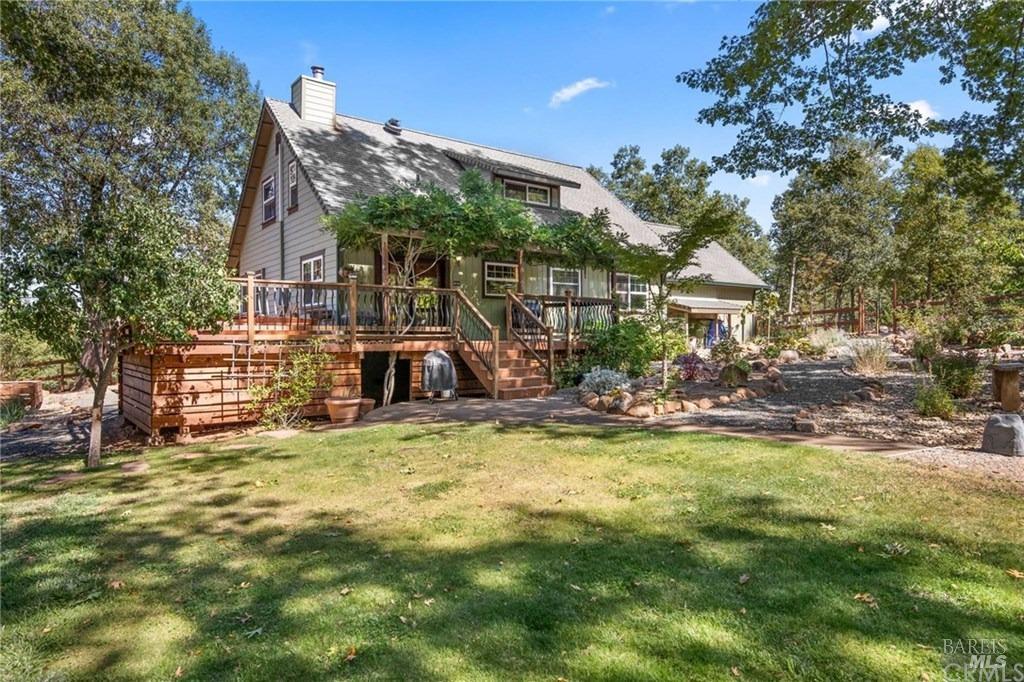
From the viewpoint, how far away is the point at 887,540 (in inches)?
134

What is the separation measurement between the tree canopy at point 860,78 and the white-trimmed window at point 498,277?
607 cm

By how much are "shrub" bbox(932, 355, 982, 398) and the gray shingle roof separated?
7721 millimetres

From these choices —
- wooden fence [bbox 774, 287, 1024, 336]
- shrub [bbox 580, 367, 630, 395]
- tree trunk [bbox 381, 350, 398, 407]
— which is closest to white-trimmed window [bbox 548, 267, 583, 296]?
shrub [bbox 580, 367, 630, 395]

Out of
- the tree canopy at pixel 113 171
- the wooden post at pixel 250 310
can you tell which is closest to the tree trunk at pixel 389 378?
the wooden post at pixel 250 310

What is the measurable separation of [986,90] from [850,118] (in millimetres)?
1992

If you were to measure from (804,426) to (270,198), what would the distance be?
1487cm

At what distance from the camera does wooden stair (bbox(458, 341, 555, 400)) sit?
1065 cm

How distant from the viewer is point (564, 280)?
16.6 m

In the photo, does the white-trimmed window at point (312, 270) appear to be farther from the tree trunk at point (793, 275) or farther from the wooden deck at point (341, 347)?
the tree trunk at point (793, 275)

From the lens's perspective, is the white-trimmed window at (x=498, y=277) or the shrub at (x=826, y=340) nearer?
the white-trimmed window at (x=498, y=277)

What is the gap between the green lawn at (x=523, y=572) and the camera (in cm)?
240

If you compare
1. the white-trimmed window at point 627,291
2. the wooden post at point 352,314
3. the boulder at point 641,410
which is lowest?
the boulder at point 641,410

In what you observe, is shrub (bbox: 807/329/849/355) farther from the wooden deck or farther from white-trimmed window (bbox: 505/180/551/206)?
white-trimmed window (bbox: 505/180/551/206)

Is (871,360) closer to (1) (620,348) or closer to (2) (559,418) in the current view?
(1) (620,348)
